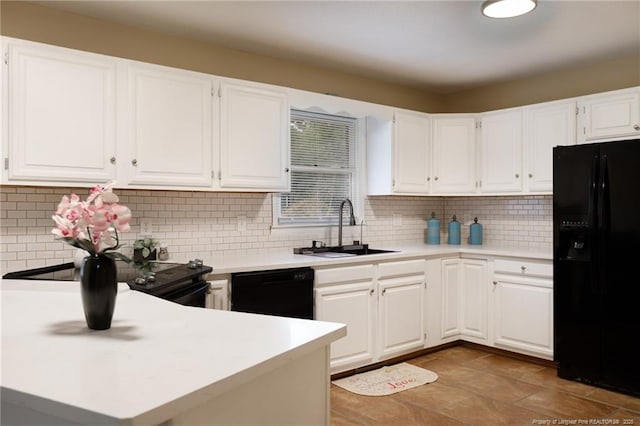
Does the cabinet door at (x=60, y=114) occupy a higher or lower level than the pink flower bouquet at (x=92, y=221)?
higher

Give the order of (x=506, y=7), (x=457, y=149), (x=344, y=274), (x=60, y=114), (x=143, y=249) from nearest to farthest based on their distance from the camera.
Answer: (x=60, y=114)
(x=506, y=7)
(x=143, y=249)
(x=344, y=274)
(x=457, y=149)

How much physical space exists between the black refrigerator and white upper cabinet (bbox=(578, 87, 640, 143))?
433mm

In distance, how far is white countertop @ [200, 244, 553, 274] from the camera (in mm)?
3104

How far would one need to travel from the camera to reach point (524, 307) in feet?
12.7

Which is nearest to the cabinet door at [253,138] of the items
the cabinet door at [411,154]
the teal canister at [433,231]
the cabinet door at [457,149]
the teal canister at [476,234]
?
the cabinet door at [411,154]

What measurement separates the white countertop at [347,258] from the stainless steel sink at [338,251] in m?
0.11

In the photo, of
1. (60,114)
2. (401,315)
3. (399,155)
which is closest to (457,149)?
(399,155)

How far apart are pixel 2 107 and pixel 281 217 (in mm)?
2090

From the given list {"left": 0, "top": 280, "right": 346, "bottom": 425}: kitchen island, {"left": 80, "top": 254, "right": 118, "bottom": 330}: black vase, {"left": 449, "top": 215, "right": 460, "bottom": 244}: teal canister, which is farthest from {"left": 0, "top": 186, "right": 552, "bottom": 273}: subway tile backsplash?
{"left": 80, "top": 254, "right": 118, "bottom": 330}: black vase

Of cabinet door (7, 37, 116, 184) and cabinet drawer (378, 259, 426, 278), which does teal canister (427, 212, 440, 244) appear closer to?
cabinet drawer (378, 259, 426, 278)

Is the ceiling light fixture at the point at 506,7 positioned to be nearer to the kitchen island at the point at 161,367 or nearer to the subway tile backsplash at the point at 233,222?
the subway tile backsplash at the point at 233,222

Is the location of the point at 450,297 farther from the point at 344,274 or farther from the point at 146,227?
the point at 146,227

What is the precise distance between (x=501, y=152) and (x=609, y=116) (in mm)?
916

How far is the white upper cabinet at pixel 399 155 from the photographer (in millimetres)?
4320
